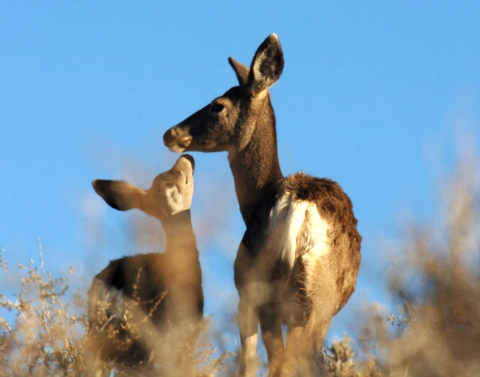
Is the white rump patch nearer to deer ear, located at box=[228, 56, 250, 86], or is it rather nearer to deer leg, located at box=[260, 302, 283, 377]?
deer leg, located at box=[260, 302, 283, 377]

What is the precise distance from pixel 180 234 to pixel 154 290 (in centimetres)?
81

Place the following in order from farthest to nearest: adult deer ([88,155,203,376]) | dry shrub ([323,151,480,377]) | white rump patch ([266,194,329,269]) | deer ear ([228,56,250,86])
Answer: deer ear ([228,56,250,86])
white rump patch ([266,194,329,269])
adult deer ([88,155,203,376])
dry shrub ([323,151,480,377])

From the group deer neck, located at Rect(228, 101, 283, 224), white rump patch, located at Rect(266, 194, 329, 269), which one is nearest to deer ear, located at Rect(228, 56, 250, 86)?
deer neck, located at Rect(228, 101, 283, 224)

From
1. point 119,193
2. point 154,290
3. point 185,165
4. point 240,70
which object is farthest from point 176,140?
point 154,290

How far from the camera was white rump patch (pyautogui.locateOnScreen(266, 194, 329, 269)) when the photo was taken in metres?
6.89

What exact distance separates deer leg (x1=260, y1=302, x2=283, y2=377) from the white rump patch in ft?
1.60

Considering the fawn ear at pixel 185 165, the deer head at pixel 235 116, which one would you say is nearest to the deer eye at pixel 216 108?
the deer head at pixel 235 116

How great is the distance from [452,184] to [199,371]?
2.33 metres

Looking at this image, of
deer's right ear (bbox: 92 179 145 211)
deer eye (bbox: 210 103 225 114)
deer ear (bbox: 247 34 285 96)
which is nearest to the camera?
deer ear (bbox: 247 34 285 96)

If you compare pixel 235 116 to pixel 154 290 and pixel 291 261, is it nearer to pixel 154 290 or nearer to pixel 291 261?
pixel 154 290

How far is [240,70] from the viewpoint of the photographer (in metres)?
9.11

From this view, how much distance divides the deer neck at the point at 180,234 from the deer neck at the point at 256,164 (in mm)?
543

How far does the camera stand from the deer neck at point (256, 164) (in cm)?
815

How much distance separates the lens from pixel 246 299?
7.35 metres
